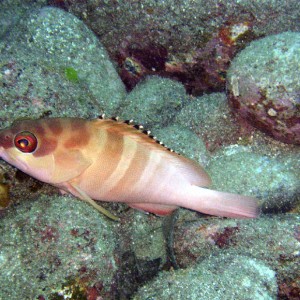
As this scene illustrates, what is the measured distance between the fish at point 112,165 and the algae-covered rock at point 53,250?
0.25 m

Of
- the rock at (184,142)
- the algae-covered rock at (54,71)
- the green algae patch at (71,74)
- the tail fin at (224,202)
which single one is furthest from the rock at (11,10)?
the tail fin at (224,202)

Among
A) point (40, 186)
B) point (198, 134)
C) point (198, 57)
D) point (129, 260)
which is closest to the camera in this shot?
point (40, 186)

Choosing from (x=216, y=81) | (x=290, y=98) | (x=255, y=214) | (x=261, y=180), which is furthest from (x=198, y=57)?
(x=255, y=214)

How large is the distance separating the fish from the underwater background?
0.74 feet

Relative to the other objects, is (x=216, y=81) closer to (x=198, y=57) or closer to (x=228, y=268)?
(x=198, y=57)

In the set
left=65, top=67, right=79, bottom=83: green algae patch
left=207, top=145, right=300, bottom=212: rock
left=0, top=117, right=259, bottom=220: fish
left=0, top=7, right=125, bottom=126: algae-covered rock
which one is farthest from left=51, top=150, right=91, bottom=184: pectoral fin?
left=207, top=145, right=300, bottom=212: rock

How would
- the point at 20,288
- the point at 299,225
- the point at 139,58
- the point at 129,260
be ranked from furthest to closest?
the point at 139,58 < the point at 129,260 < the point at 299,225 < the point at 20,288

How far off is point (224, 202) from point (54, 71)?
8.16 ft

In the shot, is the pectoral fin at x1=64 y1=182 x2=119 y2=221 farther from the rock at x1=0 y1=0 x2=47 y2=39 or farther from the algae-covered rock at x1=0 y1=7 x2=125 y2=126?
the rock at x1=0 y1=0 x2=47 y2=39

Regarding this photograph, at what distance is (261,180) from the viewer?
11.9 ft

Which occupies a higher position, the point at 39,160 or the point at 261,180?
the point at 39,160

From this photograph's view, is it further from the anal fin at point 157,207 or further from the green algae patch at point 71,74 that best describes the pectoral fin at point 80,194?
the green algae patch at point 71,74

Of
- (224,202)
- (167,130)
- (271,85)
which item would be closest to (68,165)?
(224,202)

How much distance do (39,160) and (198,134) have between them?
2.39 m
